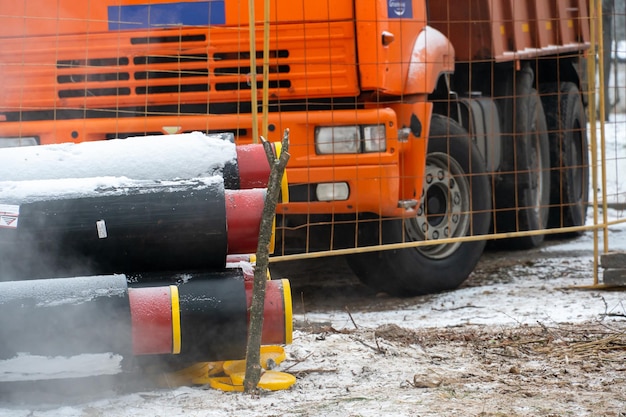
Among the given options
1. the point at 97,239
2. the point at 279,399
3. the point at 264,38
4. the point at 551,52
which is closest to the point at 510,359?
the point at 279,399

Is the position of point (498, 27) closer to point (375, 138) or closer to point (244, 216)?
point (375, 138)

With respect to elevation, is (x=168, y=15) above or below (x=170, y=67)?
above

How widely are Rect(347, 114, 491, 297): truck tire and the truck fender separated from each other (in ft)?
1.35

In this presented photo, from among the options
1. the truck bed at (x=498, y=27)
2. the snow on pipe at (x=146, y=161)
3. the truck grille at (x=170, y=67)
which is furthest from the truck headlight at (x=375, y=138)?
the snow on pipe at (x=146, y=161)

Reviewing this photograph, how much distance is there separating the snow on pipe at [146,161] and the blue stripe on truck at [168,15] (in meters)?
2.04

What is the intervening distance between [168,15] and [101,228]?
8.83 feet

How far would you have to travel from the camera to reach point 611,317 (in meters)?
6.30

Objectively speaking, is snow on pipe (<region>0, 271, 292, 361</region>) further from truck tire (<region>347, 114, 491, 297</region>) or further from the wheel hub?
the wheel hub

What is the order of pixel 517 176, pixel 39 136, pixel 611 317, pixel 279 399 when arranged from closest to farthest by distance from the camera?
pixel 279 399 → pixel 611 317 → pixel 39 136 → pixel 517 176

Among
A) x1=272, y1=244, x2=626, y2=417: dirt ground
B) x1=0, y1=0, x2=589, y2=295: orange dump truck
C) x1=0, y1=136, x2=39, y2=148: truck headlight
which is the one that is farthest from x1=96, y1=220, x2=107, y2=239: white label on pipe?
x1=0, y1=136, x2=39, y2=148: truck headlight

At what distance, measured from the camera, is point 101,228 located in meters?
4.48

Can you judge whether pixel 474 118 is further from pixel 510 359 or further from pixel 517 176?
pixel 510 359

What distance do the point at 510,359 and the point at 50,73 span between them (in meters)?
3.44

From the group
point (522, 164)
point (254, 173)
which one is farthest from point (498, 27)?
point (254, 173)
